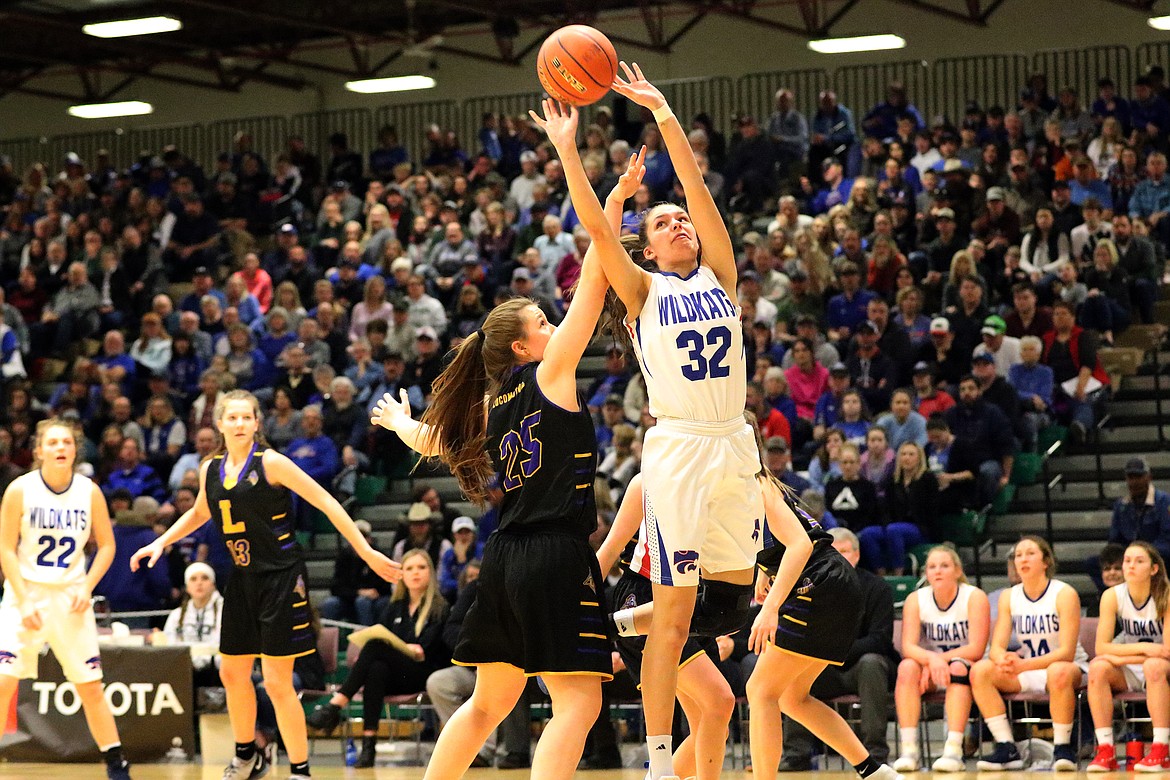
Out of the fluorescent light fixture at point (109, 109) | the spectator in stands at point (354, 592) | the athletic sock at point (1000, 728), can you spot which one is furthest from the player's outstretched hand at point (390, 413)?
the fluorescent light fixture at point (109, 109)

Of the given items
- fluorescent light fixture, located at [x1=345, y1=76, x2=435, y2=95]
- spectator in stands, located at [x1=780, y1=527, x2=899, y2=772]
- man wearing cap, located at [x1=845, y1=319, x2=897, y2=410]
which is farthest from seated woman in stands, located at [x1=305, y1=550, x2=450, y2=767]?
fluorescent light fixture, located at [x1=345, y1=76, x2=435, y2=95]

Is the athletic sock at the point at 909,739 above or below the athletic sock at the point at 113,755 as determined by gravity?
below

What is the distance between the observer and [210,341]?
17688 millimetres

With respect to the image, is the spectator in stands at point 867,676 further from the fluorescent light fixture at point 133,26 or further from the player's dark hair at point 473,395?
the fluorescent light fixture at point 133,26

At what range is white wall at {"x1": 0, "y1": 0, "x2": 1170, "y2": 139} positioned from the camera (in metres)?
20.4

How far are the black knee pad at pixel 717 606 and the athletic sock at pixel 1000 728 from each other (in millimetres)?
4141

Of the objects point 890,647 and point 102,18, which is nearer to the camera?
point 890,647

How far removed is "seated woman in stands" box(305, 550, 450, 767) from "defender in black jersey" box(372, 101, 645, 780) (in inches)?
223

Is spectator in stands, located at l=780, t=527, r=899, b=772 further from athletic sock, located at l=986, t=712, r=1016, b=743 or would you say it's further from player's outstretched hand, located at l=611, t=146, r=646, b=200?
player's outstretched hand, located at l=611, t=146, r=646, b=200

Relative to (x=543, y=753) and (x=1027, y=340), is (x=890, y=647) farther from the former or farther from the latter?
(x=543, y=753)

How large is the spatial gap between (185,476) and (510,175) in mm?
7439

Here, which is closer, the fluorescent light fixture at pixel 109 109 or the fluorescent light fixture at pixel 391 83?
the fluorescent light fixture at pixel 391 83

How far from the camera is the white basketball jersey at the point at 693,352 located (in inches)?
229

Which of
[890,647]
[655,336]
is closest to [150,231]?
[890,647]
